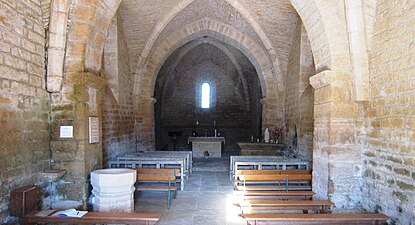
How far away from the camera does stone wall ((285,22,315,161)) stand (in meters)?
6.48

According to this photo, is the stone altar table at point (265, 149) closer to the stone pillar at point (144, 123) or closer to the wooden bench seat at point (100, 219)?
the stone pillar at point (144, 123)

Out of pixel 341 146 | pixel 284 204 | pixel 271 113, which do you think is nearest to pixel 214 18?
pixel 271 113

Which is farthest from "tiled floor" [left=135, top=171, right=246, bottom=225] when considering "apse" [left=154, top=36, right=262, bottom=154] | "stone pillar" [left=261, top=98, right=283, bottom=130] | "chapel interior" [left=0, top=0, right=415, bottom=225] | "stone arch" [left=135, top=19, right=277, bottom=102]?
"apse" [left=154, top=36, right=262, bottom=154]

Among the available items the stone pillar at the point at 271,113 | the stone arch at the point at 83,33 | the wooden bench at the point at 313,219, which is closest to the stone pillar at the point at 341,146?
the wooden bench at the point at 313,219

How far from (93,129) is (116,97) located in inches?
A: 101

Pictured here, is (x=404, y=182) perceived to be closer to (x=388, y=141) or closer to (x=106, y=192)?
(x=388, y=141)

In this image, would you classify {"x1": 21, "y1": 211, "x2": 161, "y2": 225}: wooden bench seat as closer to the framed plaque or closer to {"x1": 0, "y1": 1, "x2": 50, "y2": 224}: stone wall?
{"x1": 0, "y1": 1, "x2": 50, "y2": 224}: stone wall

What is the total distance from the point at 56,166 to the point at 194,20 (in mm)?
6354

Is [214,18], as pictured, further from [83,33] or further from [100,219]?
[100,219]

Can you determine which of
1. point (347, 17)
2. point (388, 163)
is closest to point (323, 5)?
point (347, 17)

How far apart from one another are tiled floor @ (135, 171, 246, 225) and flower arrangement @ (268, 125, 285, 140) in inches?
101

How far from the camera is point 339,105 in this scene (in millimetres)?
4324

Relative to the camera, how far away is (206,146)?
10.5 m

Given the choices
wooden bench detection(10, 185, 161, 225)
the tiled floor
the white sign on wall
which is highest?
the white sign on wall
